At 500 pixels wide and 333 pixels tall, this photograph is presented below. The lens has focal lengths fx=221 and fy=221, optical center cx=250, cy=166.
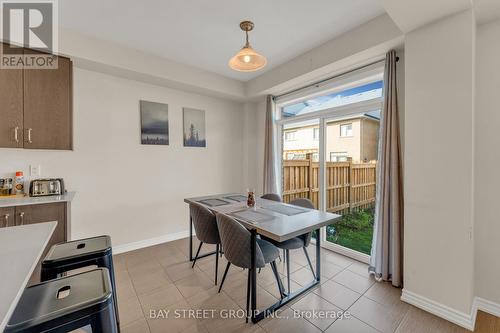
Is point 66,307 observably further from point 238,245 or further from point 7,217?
point 7,217

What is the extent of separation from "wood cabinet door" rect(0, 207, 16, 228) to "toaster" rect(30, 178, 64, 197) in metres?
0.36

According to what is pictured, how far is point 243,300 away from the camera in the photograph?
205cm

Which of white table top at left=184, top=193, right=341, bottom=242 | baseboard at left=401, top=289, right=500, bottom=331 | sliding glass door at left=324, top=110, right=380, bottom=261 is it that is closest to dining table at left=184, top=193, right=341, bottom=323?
white table top at left=184, top=193, right=341, bottom=242

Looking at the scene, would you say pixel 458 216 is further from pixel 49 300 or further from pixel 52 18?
pixel 52 18

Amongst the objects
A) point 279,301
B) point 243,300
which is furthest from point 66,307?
point 279,301

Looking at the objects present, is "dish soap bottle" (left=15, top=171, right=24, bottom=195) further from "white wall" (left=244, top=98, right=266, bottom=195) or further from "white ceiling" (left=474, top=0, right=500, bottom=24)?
"white ceiling" (left=474, top=0, right=500, bottom=24)

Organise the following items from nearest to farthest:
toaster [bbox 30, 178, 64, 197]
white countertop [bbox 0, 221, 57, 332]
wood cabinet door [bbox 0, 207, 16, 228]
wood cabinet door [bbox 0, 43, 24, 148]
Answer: white countertop [bbox 0, 221, 57, 332] → wood cabinet door [bbox 0, 207, 16, 228] → wood cabinet door [bbox 0, 43, 24, 148] → toaster [bbox 30, 178, 64, 197]

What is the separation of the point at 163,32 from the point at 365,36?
222 cm

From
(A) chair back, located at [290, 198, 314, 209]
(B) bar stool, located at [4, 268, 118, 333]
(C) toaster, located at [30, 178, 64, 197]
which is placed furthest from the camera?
(A) chair back, located at [290, 198, 314, 209]

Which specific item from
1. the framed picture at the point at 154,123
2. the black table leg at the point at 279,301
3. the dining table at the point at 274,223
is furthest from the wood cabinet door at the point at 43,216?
the black table leg at the point at 279,301

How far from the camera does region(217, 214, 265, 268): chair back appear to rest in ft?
5.76

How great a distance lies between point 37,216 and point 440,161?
3.73 m

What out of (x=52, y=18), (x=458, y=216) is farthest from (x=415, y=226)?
(x=52, y=18)

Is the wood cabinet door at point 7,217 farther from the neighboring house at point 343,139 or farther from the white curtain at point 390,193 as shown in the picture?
the white curtain at point 390,193
